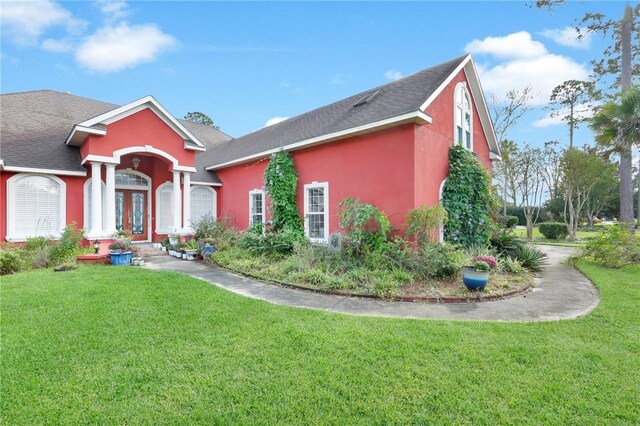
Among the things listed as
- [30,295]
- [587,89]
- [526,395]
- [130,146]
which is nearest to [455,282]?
[526,395]

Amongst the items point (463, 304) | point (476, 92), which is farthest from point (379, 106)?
point (463, 304)

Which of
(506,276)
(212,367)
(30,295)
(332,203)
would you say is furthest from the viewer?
(332,203)

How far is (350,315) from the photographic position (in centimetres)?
483

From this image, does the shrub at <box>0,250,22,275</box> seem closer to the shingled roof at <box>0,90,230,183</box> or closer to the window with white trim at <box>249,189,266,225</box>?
the shingled roof at <box>0,90,230,183</box>

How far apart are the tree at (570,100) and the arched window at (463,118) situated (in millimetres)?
19095

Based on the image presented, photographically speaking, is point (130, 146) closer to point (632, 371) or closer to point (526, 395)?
point (526, 395)

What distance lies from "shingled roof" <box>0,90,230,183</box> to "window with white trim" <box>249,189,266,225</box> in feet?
9.82

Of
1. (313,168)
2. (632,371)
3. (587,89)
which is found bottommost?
(632,371)

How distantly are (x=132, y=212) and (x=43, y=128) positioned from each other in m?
4.57

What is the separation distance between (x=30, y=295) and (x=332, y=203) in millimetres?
7418

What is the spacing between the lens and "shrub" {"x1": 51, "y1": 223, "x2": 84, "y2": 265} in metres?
8.85

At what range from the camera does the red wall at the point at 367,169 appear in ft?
25.7

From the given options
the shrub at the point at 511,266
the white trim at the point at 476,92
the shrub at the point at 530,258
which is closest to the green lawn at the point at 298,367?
the shrub at the point at 511,266

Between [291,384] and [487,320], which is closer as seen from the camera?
[291,384]
